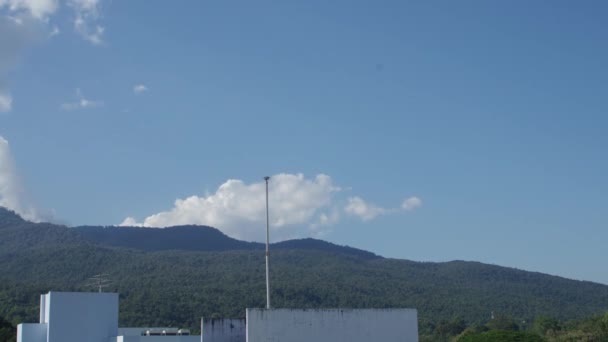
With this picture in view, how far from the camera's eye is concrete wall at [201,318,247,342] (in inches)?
1005

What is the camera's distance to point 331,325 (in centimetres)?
2602

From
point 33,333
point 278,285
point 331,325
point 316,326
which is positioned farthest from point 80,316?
point 278,285

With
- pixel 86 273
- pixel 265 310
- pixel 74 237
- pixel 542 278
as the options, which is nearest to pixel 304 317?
pixel 265 310

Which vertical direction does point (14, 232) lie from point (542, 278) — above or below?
above

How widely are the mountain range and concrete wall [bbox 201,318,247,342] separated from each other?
155ft

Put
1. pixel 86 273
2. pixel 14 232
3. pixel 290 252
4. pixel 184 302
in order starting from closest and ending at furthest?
pixel 184 302, pixel 86 273, pixel 290 252, pixel 14 232

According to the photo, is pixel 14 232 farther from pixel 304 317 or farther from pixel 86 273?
pixel 304 317

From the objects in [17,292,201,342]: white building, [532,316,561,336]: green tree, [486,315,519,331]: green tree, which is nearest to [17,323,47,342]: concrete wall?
[17,292,201,342]: white building

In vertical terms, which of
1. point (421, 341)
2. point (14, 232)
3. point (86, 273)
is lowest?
point (421, 341)

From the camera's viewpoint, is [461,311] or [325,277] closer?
[461,311]

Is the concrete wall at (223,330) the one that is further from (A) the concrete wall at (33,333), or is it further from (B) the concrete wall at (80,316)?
(A) the concrete wall at (33,333)

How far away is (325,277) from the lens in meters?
123

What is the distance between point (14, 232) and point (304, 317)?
157 metres

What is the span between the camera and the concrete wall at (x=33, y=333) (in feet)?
128
